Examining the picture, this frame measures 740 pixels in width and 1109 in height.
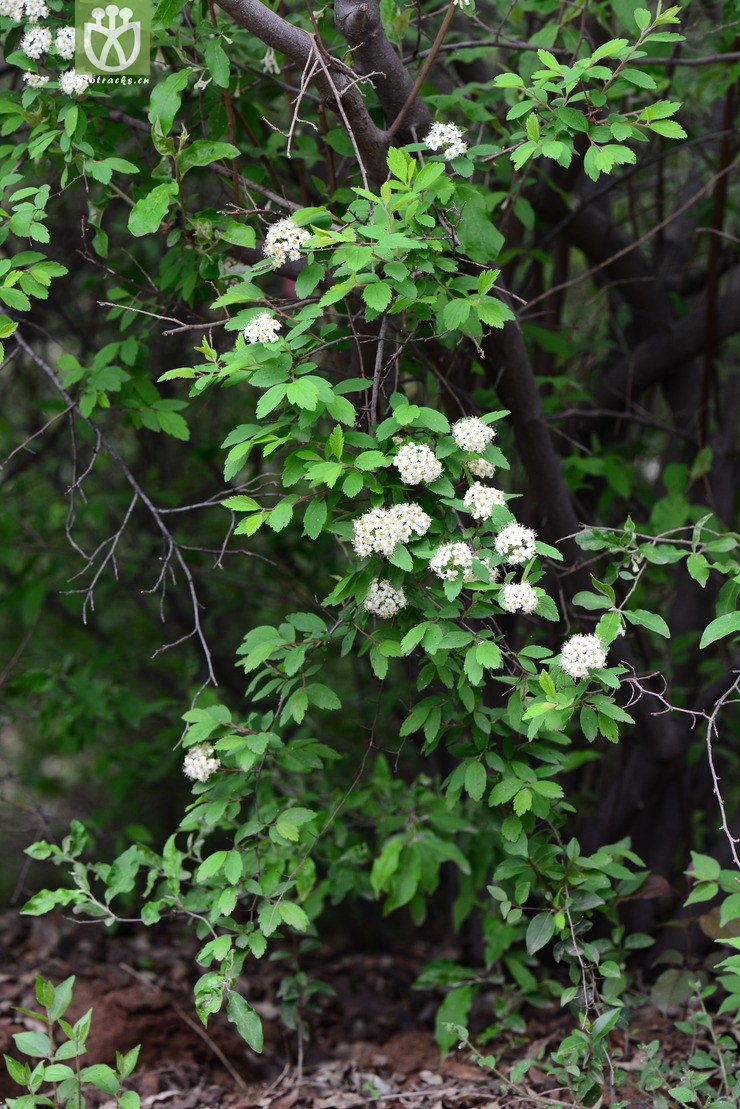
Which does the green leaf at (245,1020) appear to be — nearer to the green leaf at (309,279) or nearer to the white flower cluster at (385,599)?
the white flower cluster at (385,599)

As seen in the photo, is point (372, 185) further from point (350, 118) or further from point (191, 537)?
point (191, 537)

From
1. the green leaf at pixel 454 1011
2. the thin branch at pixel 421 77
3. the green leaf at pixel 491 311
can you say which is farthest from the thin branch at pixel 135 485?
the green leaf at pixel 454 1011

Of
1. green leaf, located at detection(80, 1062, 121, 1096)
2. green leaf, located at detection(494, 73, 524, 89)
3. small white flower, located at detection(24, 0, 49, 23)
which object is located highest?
small white flower, located at detection(24, 0, 49, 23)

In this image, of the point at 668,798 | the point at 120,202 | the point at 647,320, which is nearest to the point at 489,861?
the point at 668,798

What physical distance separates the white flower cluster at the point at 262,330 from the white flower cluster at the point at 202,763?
87 centimetres

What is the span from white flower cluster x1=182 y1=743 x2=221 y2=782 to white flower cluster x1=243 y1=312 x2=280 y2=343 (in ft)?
2.84

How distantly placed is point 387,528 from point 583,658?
0.42 metres

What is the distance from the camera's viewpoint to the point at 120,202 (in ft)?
12.7

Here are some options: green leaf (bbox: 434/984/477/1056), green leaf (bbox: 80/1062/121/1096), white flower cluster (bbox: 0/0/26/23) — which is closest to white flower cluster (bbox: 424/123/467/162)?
white flower cluster (bbox: 0/0/26/23)

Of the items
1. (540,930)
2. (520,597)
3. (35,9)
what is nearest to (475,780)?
(540,930)

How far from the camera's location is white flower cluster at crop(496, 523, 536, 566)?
1.76 metres

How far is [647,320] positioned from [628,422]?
380 mm

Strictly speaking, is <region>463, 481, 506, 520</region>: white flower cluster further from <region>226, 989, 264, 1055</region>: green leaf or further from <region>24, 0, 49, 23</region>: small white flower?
<region>24, 0, 49, 23</region>: small white flower

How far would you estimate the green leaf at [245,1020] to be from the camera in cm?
→ 195
